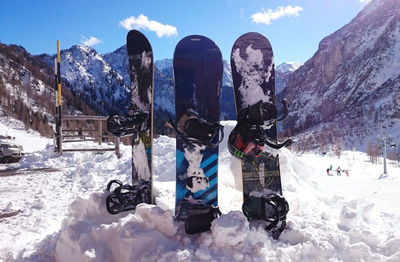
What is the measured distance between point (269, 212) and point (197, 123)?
3.41 feet

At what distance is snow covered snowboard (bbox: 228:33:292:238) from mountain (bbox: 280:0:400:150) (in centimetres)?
4682

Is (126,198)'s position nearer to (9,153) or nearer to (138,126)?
(138,126)

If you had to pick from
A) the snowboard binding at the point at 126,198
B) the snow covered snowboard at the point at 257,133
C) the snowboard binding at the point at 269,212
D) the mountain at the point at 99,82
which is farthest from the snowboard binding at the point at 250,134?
the mountain at the point at 99,82

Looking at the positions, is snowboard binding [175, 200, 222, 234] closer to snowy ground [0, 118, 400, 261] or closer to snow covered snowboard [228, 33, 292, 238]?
snowy ground [0, 118, 400, 261]

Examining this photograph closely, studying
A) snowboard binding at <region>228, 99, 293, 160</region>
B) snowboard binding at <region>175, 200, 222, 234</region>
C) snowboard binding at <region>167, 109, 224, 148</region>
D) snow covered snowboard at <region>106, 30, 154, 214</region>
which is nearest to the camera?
snowboard binding at <region>175, 200, 222, 234</region>

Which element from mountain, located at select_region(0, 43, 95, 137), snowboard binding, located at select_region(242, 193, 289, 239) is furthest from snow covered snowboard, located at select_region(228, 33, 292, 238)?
mountain, located at select_region(0, 43, 95, 137)

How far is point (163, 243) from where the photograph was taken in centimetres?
177

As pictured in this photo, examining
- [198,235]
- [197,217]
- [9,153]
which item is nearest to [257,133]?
[197,217]

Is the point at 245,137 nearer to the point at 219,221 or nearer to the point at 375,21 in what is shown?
the point at 219,221

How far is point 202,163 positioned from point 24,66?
81806mm

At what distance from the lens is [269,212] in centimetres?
237

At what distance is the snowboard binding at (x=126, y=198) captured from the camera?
2369 mm

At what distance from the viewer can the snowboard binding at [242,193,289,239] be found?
210 centimetres

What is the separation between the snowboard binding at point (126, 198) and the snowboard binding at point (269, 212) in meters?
1.05
